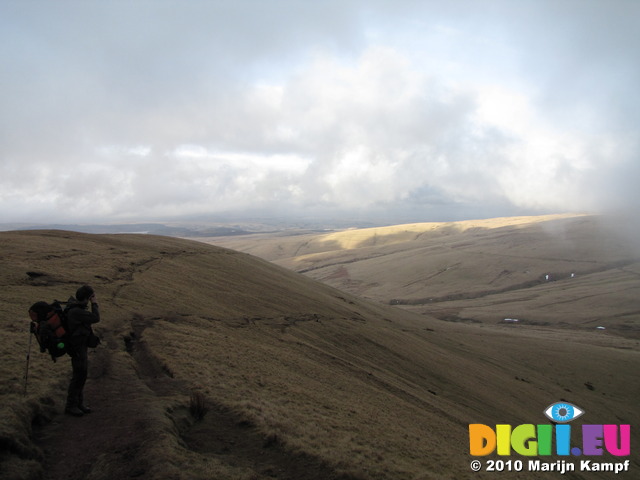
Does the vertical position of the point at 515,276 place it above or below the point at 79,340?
below

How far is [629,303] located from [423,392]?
261 ft

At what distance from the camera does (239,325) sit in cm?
2123

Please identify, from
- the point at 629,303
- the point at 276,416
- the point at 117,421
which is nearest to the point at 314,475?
the point at 276,416

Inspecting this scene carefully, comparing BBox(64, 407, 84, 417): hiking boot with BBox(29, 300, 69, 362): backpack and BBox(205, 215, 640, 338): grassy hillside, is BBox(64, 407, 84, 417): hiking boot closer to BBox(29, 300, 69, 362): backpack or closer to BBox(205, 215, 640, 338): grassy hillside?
BBox(29, 300, 69, 362): backpack

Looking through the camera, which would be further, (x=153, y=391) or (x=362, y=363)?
(x=362, y=363)

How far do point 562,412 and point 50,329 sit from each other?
3163 centimetres

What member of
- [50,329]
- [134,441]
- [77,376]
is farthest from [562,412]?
[50,329]

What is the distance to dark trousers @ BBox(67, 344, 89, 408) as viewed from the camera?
8719 millimetres

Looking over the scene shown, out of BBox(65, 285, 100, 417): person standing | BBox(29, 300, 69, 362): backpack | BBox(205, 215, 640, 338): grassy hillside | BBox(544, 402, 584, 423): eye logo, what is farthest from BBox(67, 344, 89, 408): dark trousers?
BBox(205, 215, 640, 338): grassy hillside

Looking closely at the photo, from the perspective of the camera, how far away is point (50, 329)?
845 cm

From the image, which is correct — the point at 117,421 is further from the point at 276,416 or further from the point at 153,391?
the point at 276,416

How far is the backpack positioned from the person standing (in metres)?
0.14

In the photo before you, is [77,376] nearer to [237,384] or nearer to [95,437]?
[95,437]

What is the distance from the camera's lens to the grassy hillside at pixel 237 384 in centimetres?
812
